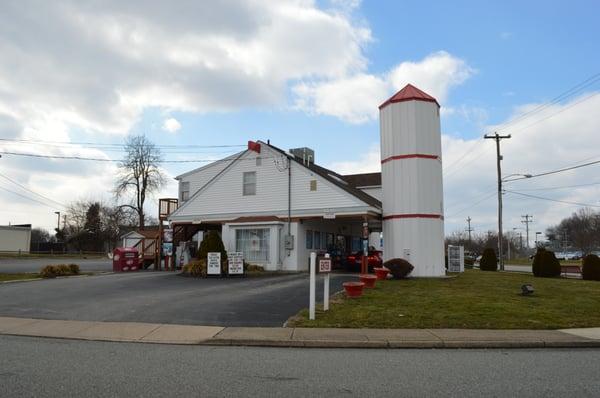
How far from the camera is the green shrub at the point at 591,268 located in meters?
26.0

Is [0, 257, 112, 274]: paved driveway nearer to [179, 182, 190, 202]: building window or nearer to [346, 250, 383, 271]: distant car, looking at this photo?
[179, 182, 190, 202]: building window

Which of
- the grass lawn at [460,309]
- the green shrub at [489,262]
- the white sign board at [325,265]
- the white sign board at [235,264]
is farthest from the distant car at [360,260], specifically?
the white sign board at [325,265]

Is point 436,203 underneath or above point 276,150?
underneath

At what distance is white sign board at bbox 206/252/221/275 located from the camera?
24344mm

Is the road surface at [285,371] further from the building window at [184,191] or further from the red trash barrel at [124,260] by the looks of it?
the building window at [184,191]

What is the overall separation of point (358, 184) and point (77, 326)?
3556cm

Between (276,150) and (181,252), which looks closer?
(276,150)

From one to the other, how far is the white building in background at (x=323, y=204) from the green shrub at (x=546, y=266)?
25.3 ft

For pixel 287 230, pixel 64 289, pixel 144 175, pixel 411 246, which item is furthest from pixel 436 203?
pixel 144 175

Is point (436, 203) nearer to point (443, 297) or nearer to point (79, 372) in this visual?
point (443, 297)

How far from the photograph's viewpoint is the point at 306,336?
34.7ft

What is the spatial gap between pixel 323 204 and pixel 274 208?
120 inches

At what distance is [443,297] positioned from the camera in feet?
51.6

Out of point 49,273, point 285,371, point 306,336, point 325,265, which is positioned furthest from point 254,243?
point 285,371
